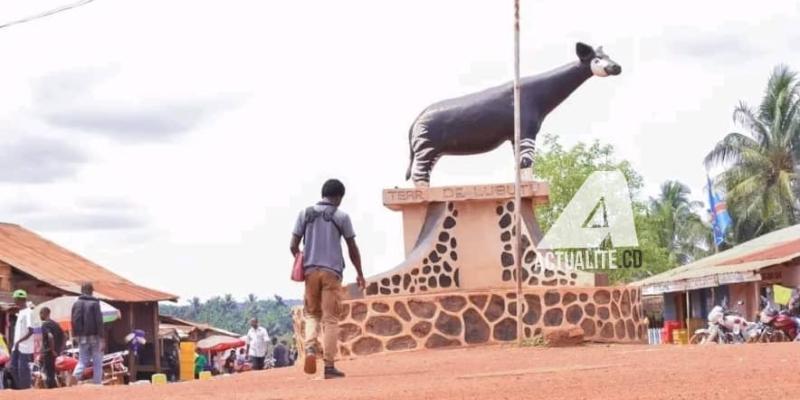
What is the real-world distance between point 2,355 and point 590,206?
22.0m

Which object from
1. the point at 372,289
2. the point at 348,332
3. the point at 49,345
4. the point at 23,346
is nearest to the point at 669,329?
the point at 372,289

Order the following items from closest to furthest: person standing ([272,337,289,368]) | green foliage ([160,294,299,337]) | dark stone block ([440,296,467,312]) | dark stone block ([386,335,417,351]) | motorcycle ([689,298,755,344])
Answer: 1. dark stone block ([386,335,417,351])
2. dark stone block ([440,296,467,312])
3. motorcycle ([689,298,755,344])
4. person standing ([272,337,289,368])
5. green foliage ([160,294,299,337])

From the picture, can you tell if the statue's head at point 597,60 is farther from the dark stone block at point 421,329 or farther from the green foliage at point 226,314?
the green foliage at point 226,314

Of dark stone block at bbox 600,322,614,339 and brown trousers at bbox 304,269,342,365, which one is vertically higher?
brown trousers at bbox 304,269,342,365

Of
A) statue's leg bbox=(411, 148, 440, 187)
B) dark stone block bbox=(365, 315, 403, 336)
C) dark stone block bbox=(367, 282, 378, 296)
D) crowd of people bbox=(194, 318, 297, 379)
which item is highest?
statue's leg bbox=(411, 148, 440, 187)

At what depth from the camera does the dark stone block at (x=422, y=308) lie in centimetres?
1627

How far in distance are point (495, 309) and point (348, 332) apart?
197 centimetres

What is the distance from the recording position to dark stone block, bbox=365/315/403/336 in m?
16.2

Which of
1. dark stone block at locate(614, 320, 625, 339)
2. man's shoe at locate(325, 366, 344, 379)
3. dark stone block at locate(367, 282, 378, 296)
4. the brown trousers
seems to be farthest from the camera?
dark stone block at locate(367, 282, 378, 296)

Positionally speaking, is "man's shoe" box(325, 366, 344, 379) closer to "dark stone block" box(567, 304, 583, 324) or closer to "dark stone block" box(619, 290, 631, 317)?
"dark stone block" box(567, 304, 583, 324)

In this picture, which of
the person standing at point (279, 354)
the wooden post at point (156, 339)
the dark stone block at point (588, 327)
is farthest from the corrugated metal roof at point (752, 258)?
the wooden post at point (156, 339)

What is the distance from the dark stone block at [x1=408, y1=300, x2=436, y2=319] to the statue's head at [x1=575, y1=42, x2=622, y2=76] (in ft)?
14.5

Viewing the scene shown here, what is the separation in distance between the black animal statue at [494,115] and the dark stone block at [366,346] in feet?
10.1
